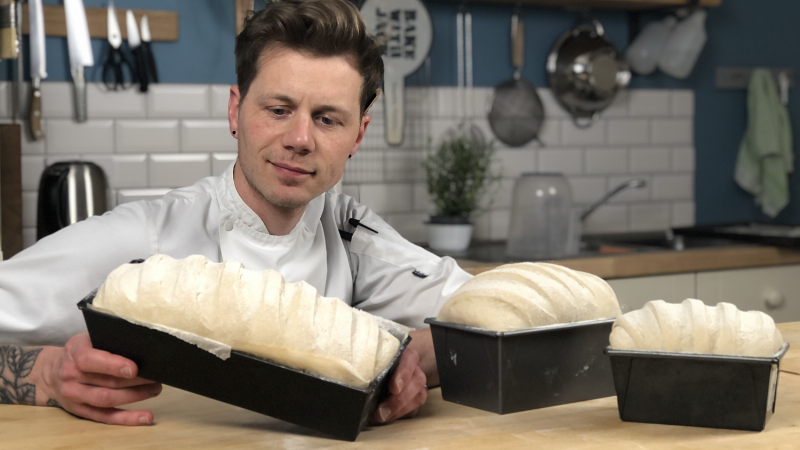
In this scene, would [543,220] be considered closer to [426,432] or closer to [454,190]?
[454,190]

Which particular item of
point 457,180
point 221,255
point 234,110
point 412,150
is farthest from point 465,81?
point 221,255

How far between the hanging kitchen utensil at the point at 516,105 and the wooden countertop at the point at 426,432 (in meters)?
2.29

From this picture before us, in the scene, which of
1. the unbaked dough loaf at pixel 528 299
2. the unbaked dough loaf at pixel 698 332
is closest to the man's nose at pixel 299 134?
the unbaked dough loaf at pixel 528 299

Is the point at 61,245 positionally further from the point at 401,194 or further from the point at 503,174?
the point at 503,174

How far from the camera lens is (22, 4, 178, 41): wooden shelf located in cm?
263

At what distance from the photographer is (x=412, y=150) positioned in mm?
3162

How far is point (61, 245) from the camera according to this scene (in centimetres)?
131

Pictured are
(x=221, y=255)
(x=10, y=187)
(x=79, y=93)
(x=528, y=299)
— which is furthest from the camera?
(x=79, y=93)

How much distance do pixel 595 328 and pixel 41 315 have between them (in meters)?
0.79

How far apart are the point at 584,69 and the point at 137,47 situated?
5.35 ft

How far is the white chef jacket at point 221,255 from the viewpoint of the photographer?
129 cm

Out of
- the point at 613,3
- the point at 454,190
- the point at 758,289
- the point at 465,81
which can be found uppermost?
the point at 613,3

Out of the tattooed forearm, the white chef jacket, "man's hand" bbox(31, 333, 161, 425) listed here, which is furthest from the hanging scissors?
"man's hand" bbox(31, 333, 161, 425)

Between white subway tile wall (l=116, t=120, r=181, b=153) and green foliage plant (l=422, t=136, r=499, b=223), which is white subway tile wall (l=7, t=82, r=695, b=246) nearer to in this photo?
white subway tile wall (l=116, t=120, r=181, b=153)
